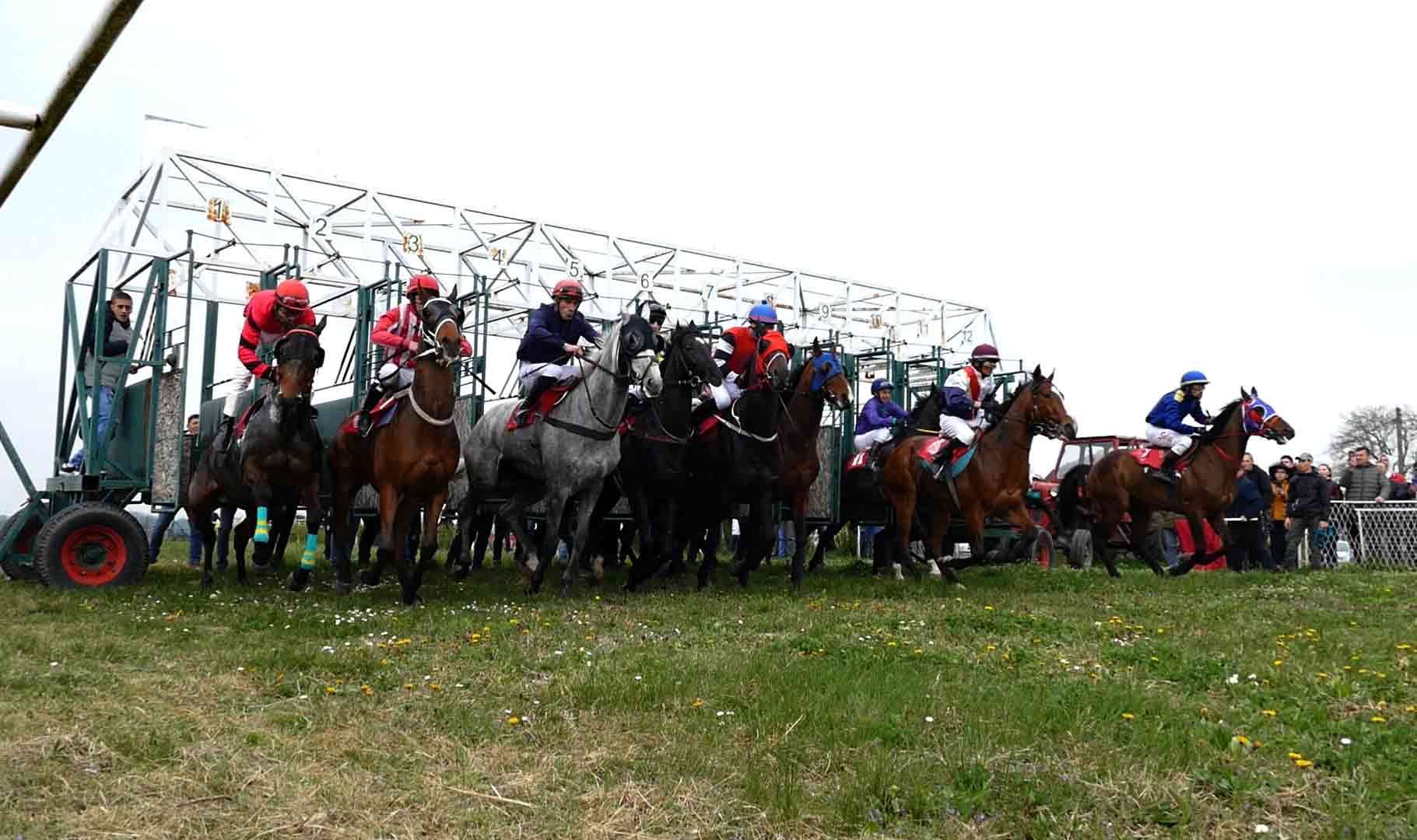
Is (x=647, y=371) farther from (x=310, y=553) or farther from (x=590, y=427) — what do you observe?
(x=310, y=553)

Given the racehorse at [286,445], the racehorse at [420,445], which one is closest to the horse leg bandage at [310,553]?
the racehorse at [286,445]

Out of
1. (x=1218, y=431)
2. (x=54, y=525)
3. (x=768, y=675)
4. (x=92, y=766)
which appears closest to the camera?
(x=92, y=766)

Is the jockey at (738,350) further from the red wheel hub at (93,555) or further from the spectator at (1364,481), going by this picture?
the spectator at (1364,481)

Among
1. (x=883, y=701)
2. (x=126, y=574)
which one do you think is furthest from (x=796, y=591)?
(x=126, y=574)

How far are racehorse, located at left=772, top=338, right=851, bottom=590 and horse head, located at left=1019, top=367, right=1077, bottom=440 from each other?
2122 millimetres

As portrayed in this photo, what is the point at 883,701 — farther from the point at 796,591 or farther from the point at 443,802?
the point at 796,591

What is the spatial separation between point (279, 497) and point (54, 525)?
77.5 inches

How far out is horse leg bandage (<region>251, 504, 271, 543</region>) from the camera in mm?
9750

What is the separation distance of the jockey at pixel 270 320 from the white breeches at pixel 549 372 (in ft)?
6.53

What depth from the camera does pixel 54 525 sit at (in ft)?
33.9

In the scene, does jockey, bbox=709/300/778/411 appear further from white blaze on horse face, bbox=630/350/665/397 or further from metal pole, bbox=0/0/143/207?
metal pole, bbox=0/0/143/207

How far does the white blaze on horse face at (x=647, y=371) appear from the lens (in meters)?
10.0

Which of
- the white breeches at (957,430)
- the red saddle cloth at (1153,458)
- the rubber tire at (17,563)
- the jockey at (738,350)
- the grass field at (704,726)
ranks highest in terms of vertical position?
the jockey at (738,350)

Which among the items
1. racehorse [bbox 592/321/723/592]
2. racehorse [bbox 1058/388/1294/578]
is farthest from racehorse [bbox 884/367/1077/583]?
racehorse [bbox 592/321/723/592]
